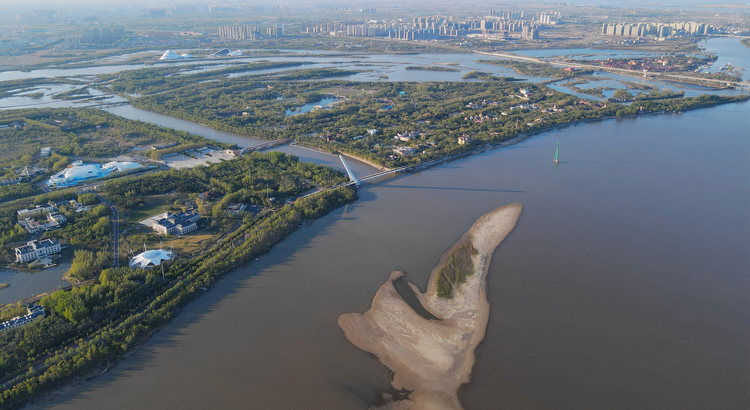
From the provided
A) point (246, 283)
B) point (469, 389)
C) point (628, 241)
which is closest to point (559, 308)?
point (469, 389)

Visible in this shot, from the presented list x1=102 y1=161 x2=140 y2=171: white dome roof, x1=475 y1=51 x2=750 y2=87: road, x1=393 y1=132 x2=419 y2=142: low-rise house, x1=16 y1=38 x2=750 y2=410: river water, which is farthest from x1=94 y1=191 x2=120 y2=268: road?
x1=475 y1=51 x2=750 y2=87: road

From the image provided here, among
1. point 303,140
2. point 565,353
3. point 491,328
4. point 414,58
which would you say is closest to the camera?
point 565,353

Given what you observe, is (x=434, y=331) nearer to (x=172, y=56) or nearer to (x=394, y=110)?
(x=394, y=110)

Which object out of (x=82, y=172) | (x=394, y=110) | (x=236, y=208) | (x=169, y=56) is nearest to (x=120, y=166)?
(x=82, y=172)

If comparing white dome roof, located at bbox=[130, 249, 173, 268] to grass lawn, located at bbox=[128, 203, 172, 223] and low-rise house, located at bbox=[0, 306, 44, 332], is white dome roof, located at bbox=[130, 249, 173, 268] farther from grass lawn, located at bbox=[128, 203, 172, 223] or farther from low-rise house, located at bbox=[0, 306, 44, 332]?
grass lawn, located at bbox=[128, 203, 172, 223]

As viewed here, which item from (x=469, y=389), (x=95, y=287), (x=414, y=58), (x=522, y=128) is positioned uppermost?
(x=414, y=58)

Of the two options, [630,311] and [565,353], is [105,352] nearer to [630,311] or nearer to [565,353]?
[565,353]
